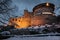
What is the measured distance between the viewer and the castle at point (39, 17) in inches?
1350

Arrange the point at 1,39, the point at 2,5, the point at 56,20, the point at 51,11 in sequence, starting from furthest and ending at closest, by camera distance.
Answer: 1. the point at 51,11
2. the point at 56,20
3. the point at 2,5
4. the point at 1,39

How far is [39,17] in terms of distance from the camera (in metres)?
34.3

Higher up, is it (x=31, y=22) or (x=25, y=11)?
(x=25, y=11)

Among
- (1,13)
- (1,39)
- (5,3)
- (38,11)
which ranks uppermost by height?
(38,11)

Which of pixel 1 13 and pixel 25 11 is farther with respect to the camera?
pixel 25 11

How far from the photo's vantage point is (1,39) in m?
7.80

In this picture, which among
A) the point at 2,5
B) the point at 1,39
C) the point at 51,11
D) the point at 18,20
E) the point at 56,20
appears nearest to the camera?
the point at 1,39

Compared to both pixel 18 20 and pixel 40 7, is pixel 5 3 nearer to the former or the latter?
pixel 40 7

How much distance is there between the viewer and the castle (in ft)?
112

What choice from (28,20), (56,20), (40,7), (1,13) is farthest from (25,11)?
(1,13)

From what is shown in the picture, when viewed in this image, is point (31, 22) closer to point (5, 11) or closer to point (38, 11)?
point (38, 11)

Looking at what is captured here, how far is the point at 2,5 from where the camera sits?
29.6 ft

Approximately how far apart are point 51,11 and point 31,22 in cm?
604

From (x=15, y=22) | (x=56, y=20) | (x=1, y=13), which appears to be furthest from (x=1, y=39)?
(x=15, y=22)
